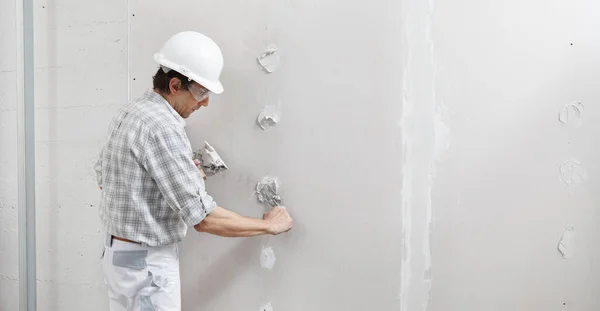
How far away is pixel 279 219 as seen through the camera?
5.82ft

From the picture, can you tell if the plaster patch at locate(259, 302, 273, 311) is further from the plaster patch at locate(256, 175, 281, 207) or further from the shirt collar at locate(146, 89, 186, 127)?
the shirt collar at locate(146, 89, 186, 127)

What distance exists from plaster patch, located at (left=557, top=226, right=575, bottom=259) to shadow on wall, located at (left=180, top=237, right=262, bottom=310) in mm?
1080

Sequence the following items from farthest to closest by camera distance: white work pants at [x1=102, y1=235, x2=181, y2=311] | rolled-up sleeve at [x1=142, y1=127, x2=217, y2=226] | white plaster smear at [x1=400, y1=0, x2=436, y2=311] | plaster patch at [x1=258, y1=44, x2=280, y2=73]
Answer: plaster patch at [x1=258, y1=44, x2=280, y2=73] → white plaster smear at [x1=400, y1=0, x2=436, y2=311] → white work pants at [x1=102, y1=235, x2=181, y2=311] → rolled-up sleeve at [x1=142, y1=127, x2=217, y2=226]

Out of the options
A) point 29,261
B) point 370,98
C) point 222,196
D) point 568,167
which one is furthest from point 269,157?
point 29,261

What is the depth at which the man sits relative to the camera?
144 cm

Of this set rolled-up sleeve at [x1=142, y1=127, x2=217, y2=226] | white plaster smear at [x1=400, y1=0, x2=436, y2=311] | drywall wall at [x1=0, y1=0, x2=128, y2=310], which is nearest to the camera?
rolled-up sleeve at [x1=142, y1=127, x2=217, y2=226]

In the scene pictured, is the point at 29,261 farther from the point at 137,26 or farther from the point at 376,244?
the point at 376,244

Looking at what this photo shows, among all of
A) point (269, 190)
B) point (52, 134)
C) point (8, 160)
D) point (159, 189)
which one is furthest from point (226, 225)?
point (8, 160)

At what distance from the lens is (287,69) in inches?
71.4

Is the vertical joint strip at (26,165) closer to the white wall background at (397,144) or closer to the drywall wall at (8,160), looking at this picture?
the drywall wall at (8,160)

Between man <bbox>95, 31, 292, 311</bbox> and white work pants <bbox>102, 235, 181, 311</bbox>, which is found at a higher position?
man <bbox>95, 31, 292, 311</bbox>

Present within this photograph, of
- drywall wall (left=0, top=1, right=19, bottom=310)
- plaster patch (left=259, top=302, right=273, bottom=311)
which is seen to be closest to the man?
plaster patch (left=259, top=302, right=273, bottom=311)

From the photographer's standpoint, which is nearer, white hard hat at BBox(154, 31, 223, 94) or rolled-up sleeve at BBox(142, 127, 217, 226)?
rolled-up sleeve at BBox(142, 127, 217, 226)

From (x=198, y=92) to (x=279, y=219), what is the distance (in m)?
0.55
